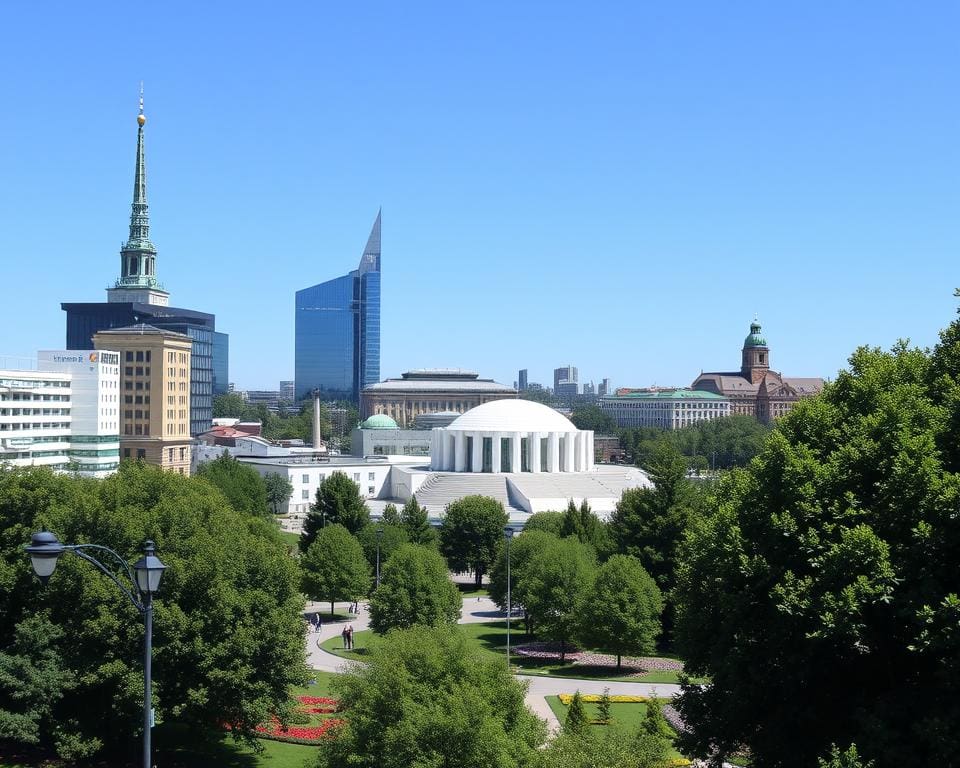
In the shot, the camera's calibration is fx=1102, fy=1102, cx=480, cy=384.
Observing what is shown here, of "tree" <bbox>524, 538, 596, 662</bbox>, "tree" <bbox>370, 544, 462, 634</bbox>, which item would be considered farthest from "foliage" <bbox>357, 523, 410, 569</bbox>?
"tree" <bbox>524, 538, 596, 662</bbox>

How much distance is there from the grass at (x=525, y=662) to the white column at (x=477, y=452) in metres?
53.8

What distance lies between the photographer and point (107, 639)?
29344 mm

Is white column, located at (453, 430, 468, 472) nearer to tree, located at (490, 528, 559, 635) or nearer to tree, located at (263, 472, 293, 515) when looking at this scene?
tree, located at (263, 472, 293, 515)

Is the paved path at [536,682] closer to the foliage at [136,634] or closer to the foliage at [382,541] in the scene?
the foliage at [136,634]

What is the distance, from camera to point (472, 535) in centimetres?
7088

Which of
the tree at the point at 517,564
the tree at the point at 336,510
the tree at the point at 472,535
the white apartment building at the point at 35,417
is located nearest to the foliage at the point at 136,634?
the tree at the point at 517,564

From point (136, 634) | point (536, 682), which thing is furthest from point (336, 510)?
point (136, 634)

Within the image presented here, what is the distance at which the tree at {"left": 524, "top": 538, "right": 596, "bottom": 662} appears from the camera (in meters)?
47.8

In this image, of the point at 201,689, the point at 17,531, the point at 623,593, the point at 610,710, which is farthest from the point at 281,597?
the point at 623,593

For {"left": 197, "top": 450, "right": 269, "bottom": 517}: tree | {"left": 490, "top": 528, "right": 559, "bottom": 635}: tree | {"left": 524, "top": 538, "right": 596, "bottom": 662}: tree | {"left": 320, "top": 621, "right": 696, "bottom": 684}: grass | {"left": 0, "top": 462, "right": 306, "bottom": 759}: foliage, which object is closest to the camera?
{"left": 0, "top": 462, "right": 306, "bottom": 759}: foliage

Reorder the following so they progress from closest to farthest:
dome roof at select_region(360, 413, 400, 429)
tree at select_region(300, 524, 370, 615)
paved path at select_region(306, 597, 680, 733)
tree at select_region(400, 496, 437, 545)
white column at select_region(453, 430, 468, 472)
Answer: paved path at select_region(306, 597, 680, 733) < tree at select_region(300, 524, 370, 615) < tree at select_region(400, 496, 437, 545) < white column at select_region(453, 430, 468, 472) < dome roof at select_region(360, 413, 400, 429)

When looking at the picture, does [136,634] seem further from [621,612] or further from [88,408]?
[88,408]

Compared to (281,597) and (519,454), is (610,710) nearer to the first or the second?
(281,597)

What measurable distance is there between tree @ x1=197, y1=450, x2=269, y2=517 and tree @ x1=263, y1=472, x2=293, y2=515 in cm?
842
